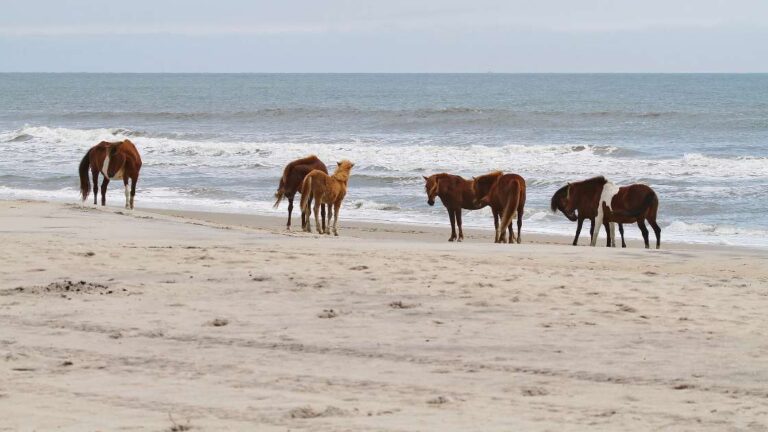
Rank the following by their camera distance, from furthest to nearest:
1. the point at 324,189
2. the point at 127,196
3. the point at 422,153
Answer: the point at 422,153, the point at 127,196, the point at 324,189

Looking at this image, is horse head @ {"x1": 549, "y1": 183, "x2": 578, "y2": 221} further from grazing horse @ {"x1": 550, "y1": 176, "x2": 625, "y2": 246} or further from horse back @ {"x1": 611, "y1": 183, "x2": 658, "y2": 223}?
horse back @ {"x1": 611, "y1": 183, "x2": 658, "y2": 223}

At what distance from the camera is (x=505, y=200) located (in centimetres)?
1542

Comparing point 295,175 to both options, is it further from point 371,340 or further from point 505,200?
point 371,340

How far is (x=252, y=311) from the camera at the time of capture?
27.6 feet

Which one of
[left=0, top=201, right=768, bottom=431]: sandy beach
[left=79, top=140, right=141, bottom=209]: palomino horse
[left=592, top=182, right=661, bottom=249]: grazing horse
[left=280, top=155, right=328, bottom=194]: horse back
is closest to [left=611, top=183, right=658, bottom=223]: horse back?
[left=592, top=182, right=661, bottom=249]: grazing horse

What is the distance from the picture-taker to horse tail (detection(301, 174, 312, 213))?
16.1 m

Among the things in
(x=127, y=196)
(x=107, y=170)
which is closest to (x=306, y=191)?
(x=127, y=196)

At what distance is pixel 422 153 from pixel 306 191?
18838mm

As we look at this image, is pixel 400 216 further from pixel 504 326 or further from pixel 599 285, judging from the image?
pixel 504 326

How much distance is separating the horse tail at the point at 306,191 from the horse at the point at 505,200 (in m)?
2.41

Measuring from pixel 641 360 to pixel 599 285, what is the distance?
262cm

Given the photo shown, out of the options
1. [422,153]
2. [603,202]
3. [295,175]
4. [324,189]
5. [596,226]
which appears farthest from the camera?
[422,153]

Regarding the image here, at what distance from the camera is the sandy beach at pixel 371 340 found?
5824 mm

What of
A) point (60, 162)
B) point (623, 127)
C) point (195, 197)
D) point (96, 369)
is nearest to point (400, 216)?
point (195, 197)
